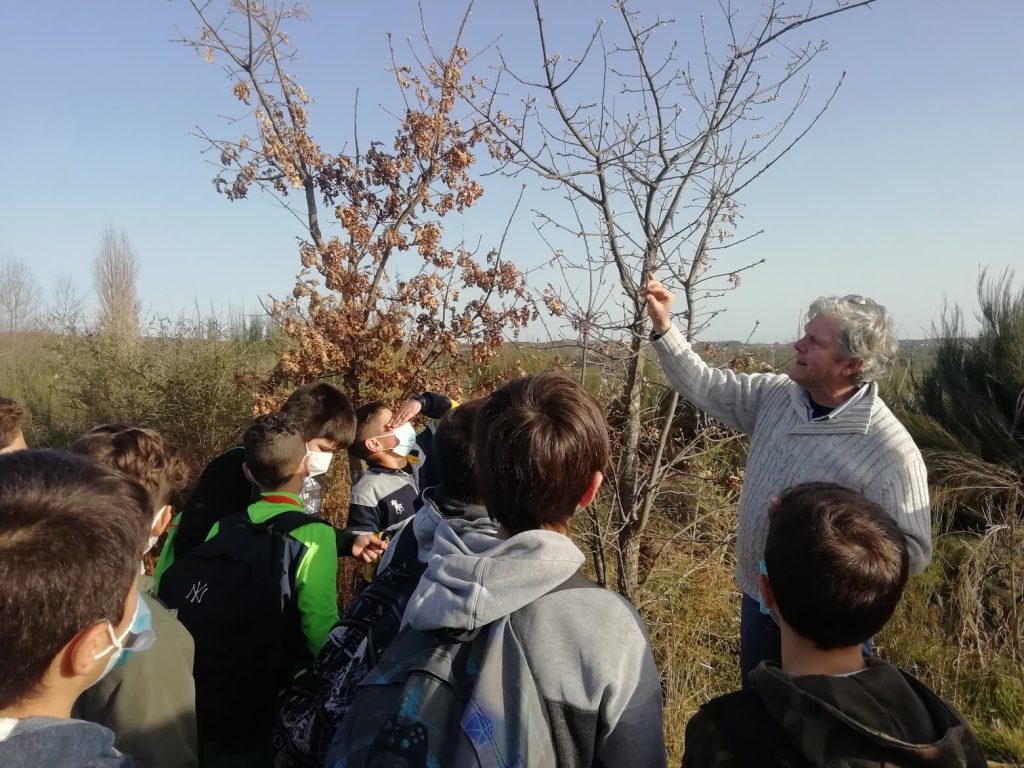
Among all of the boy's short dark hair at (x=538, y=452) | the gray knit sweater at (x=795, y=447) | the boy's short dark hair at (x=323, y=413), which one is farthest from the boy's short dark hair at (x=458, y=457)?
the gray knit sweater at (x=795, y=447)

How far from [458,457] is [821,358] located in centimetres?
139

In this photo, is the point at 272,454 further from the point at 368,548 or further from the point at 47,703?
the point at 47,703

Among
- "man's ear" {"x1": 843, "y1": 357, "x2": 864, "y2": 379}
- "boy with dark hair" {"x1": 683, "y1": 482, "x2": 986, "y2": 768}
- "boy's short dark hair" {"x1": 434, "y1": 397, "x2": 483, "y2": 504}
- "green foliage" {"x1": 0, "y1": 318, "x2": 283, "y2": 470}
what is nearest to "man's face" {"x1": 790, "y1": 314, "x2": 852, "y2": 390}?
"man's ear" {"x1": 843, "y1": 357, "x2": 864, "y2": 379}

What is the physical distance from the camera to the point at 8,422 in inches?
118

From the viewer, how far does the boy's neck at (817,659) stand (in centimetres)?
140

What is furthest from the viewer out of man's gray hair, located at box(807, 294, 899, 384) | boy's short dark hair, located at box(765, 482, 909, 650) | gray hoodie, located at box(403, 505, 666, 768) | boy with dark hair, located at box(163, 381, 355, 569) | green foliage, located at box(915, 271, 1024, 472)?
green foliage, located at box(915, 271, 1024, 472)

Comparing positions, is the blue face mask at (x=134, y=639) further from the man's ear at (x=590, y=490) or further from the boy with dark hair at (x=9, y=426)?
the boy with dark hair at (x=9, y=426)

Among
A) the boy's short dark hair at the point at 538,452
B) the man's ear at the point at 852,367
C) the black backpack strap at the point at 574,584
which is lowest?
the black backpack strap at the point at 574,584

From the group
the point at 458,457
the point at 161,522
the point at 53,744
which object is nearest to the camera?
the point at 53,744

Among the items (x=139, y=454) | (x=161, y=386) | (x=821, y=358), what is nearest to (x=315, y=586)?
(x=139, y=454)

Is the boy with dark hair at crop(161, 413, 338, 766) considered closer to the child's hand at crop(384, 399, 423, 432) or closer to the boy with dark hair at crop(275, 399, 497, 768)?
the boy with dark hair at crop(275, 399, 497, 768)

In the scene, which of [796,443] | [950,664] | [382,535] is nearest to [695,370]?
[796,443]

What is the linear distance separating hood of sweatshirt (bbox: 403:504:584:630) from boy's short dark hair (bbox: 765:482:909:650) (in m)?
0.45

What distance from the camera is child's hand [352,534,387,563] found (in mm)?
2672
